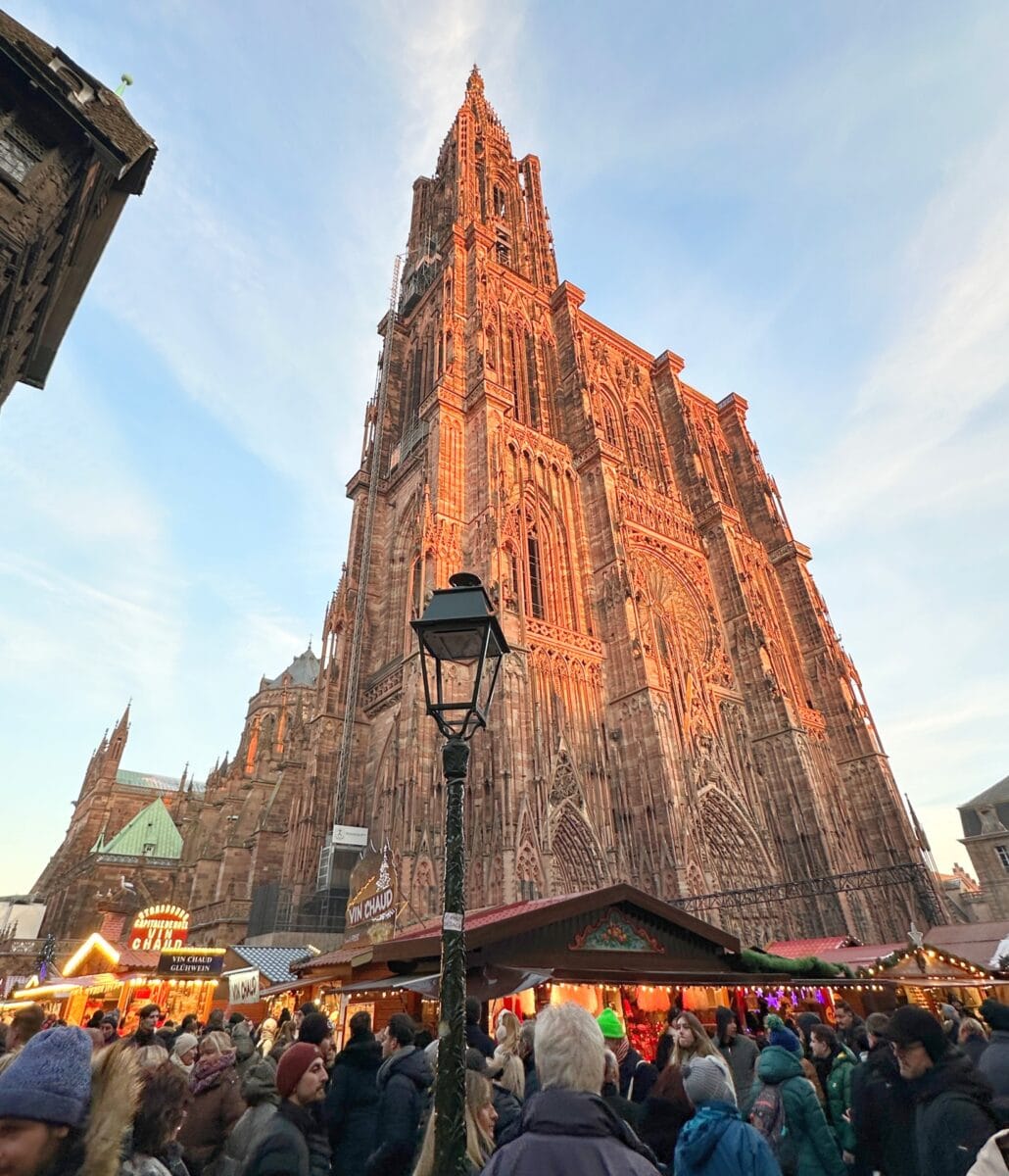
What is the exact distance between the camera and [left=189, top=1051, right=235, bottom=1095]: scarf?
12.1 ft

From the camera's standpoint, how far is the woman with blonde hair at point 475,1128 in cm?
288

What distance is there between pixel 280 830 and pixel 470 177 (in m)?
34.5

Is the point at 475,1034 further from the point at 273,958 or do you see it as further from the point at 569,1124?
the point at 273,958

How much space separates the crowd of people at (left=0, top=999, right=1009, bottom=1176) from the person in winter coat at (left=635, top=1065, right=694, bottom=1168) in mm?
11

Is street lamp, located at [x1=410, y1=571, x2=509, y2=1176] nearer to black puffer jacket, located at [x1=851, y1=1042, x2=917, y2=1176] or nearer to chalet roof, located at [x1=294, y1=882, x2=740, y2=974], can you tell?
black puffer jacket, located at [x1=851, y1=1042, x2=917, y2=1176]

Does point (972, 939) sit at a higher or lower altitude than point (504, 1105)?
higher

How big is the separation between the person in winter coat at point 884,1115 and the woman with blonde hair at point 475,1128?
2.29 m

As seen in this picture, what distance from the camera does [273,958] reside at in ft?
54.0

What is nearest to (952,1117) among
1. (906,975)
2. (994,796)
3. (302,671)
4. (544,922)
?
(544,922)

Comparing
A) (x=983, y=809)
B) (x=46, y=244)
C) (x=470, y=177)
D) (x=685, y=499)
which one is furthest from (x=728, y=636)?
(x=470, y=177)

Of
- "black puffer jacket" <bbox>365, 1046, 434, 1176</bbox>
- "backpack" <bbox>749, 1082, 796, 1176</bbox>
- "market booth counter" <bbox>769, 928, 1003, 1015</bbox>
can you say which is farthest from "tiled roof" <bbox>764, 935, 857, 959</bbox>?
"black puffer jacket" <bbox>365, 1046, 434, 1176</bbox>

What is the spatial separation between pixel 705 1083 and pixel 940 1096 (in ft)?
3.93

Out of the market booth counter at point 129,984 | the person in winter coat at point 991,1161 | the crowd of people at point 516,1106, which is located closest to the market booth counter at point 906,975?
the crowd of people at point 516,1106

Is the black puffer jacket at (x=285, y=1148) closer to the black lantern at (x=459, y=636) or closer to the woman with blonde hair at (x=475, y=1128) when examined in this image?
the woman with blonde hair at (x=475, y=1128)
